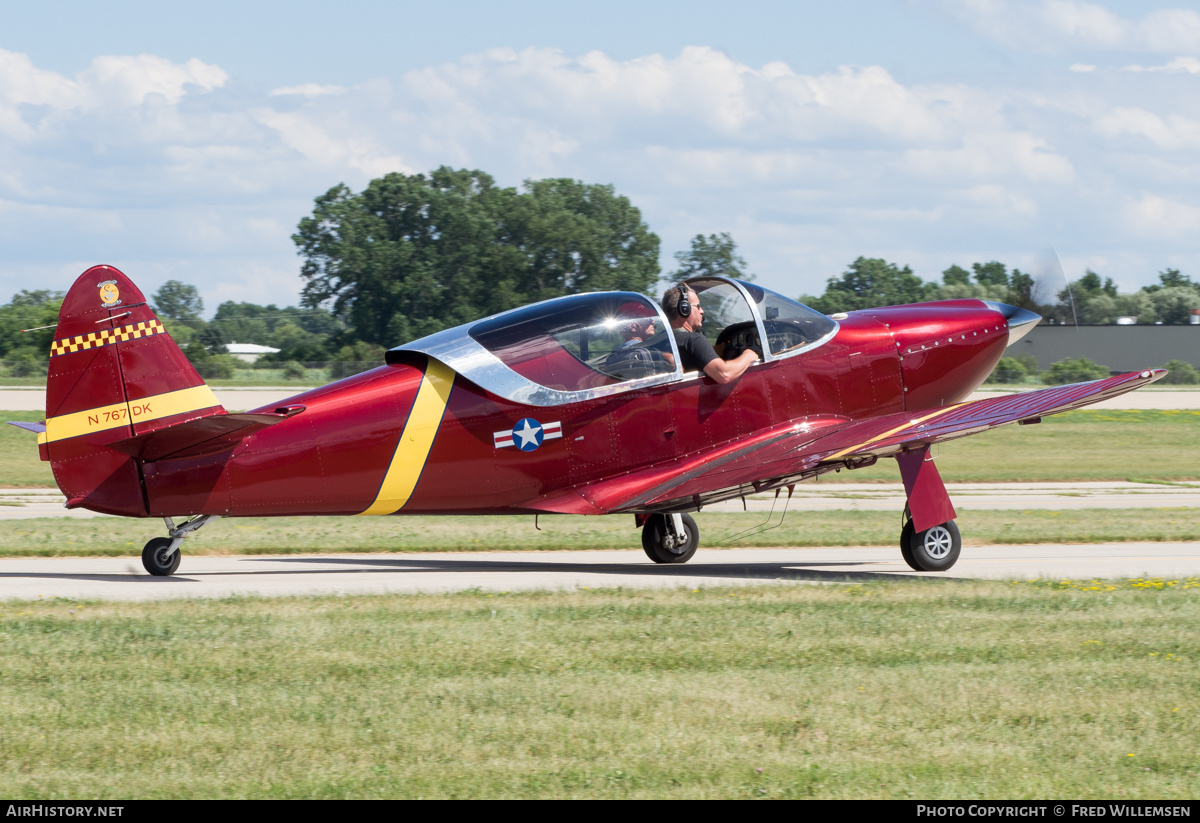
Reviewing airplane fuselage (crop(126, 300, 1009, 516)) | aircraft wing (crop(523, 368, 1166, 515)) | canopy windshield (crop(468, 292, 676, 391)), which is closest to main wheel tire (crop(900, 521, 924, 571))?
aircraft wing (crop(523, 368, 1166, 515))

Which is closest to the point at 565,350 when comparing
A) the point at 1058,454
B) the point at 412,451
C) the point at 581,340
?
the point at 581,340

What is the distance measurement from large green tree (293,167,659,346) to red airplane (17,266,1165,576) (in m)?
60.8

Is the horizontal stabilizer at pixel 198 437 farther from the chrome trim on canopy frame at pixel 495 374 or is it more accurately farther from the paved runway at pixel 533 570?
the chrome trim on canopy frame at pixel 495 374

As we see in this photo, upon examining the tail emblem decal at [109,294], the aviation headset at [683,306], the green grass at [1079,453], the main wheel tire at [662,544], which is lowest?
the green grass at [1079,453]

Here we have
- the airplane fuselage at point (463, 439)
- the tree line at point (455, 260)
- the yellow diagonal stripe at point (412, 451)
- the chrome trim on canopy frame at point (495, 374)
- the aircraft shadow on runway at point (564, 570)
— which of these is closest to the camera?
the airplane fuselage at point (463, 439)

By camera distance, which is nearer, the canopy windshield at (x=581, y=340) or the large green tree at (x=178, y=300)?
the canopy windshield at (x=581, y=340)

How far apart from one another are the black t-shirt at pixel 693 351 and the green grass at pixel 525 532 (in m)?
3.64

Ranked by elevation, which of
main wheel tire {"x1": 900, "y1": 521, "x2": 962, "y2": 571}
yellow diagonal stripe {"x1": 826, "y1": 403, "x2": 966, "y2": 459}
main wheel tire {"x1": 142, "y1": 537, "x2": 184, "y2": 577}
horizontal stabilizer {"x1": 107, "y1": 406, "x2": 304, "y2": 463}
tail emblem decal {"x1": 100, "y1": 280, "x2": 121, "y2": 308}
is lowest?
main wheel tire {"x1": 900, "y1": 521, "x2": 962, "y2": 571}

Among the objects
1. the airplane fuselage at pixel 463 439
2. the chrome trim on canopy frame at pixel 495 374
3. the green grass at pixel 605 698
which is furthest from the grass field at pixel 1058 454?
the green grass at pixel 605 698

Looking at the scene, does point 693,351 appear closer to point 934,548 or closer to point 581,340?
point 581,340

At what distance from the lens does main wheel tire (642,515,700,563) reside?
12.5m

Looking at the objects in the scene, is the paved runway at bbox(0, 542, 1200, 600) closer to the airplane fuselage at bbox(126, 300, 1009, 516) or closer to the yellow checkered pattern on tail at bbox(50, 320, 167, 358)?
the airplane fuselage at bbox(126, 300, 1009, 516)

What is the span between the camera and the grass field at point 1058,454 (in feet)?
83.1

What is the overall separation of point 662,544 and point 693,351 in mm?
2467
